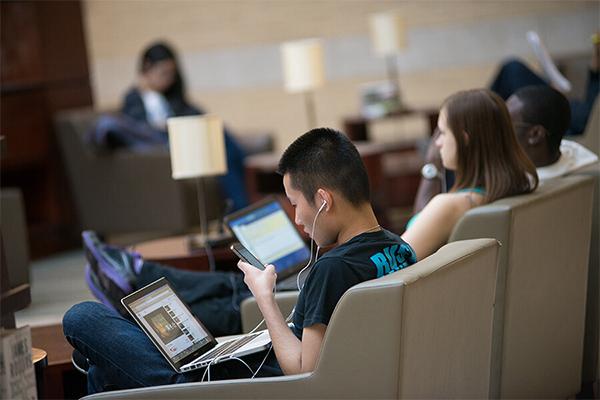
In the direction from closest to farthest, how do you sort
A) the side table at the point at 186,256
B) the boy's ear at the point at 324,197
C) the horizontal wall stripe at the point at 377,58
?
the boy's ear at the point at 324,197, the side table at the point at 186,256, the horizontal wall stripe at the point at 377,58

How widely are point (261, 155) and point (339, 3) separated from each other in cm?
210

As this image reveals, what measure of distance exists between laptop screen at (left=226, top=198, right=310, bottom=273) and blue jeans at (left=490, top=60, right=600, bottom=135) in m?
2.38

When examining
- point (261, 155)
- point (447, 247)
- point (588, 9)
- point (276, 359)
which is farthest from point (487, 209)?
point (588, 9)

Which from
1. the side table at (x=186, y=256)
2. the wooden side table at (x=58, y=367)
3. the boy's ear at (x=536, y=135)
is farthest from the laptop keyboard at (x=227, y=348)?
the side table at (x=186, y=256)

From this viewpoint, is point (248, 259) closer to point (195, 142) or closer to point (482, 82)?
point (195, 142)

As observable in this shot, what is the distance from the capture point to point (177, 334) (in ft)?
9.90

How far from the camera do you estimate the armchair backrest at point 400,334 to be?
2.49 metres

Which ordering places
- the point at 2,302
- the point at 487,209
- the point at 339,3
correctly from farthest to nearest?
the point at 339,3 → the point at 487,209 → the point at 2,302

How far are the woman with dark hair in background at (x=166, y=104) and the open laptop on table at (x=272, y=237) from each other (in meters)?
3.28

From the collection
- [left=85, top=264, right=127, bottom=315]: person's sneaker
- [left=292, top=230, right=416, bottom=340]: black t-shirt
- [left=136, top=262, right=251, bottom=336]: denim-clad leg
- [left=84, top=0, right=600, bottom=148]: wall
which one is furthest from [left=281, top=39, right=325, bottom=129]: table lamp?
[left=292, top=230, right=416, bottom=340]: black t-shirt

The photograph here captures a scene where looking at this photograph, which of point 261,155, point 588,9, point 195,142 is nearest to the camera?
point 195,142

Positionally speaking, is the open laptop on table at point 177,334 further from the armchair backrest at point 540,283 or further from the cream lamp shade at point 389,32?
the cream lamp shade at point 389,32

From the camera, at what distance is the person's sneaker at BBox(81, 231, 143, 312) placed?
3.99m

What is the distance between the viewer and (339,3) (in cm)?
966
